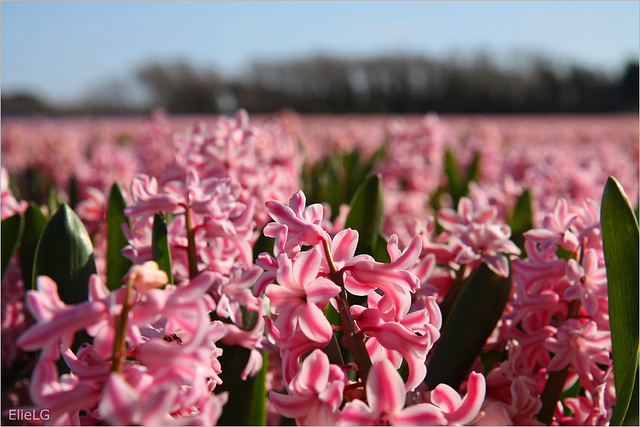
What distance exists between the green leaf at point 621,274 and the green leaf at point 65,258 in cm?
81

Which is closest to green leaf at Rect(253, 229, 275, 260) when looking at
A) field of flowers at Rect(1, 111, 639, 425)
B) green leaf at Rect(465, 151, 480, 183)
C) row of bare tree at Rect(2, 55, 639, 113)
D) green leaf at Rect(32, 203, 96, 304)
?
field of flowers at Rect(1, 111, 639, 425)

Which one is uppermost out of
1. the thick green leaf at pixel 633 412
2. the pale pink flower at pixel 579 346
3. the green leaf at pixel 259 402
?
the pale pink flower at pixel 579 346

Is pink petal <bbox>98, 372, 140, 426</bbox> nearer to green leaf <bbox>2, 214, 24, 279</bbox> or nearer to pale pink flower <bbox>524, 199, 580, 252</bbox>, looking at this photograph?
pale pink flower <bbox>524, 199, 580, 252</bbox>

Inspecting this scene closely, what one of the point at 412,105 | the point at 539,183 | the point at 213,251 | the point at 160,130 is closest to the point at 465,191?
the point at 539,183

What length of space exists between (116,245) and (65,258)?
32 cm

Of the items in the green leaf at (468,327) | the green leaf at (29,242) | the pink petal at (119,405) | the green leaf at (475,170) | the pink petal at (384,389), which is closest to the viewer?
the pink petal at (119,405)

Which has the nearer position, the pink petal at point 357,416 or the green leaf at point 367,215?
the pink petal at point 357,416

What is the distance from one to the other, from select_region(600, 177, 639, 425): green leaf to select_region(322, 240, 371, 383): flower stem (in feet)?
1.56

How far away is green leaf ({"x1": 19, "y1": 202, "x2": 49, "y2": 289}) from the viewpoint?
129cm

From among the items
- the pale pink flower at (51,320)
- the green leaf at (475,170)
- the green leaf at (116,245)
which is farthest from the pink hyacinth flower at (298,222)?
the green leaf at (475,170)

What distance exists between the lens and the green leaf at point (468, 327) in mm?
915

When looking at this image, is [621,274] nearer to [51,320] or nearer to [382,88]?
[51,320]

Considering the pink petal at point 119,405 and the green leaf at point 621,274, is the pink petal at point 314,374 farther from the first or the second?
the green leaf at point 621,274

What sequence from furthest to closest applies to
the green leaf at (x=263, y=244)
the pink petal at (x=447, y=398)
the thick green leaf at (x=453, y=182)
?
the thick green leaf at (x=453, y=182) < the green leaf at (x=263, y=244) < the pink petal at (x=447, y=398)
